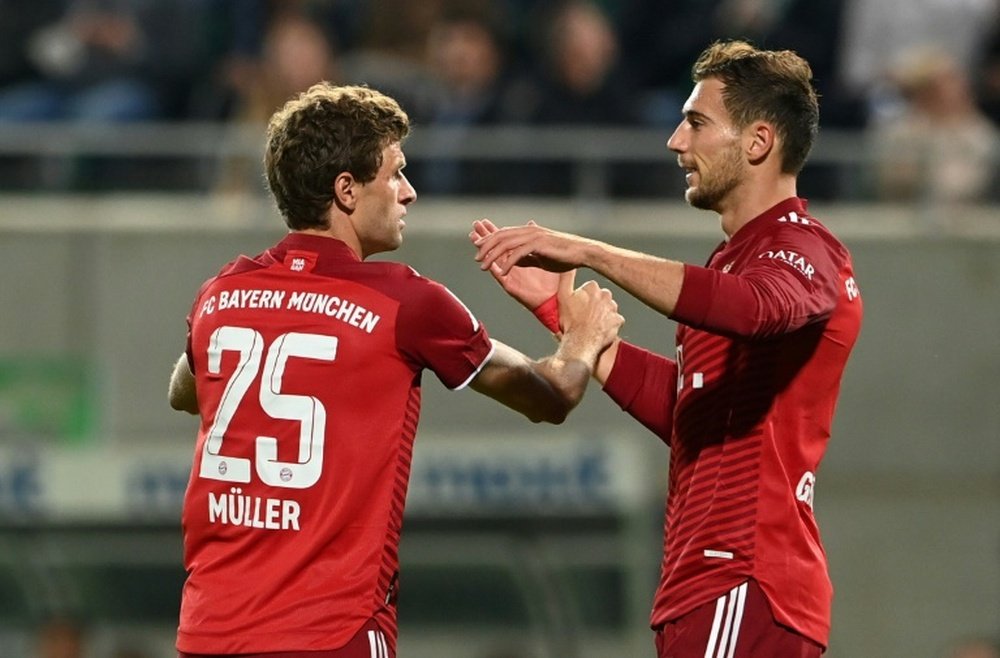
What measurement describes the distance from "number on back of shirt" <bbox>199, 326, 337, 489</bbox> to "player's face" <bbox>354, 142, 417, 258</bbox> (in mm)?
327

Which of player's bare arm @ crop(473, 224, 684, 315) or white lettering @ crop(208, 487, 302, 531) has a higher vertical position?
player's bare arm @ crop(473, 224, 684, 315)

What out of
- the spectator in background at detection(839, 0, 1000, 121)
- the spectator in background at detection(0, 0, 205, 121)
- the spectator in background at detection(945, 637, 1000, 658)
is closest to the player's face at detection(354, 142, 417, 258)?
the spectator in background at detection(945, 637, 1000, 658)

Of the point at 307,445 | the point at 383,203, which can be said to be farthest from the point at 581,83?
the point at 307,445

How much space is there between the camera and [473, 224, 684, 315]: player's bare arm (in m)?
4.29

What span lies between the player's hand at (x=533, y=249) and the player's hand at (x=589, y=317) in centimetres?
57

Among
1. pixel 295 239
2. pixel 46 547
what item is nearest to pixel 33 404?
pixel 46 547

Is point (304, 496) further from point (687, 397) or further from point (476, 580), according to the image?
point (476, 580)

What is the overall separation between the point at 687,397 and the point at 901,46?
6615 mm

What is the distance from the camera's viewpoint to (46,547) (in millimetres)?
10953

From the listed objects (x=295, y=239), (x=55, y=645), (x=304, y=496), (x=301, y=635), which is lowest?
(x=55, y=645)

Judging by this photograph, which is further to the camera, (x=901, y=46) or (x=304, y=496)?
(x=901, y=46)

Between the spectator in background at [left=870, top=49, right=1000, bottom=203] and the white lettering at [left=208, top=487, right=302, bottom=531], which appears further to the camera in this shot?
the spectator in background at [left=870, top=49, right=1000, bottom=203]

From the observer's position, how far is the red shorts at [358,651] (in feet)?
14.3

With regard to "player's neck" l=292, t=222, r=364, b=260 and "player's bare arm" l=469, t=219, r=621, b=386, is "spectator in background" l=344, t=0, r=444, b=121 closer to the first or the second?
"player's bare arm" l=469, t=219, r=621, b=386
